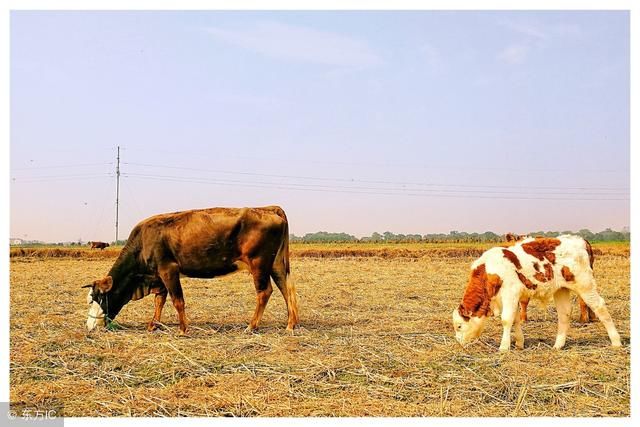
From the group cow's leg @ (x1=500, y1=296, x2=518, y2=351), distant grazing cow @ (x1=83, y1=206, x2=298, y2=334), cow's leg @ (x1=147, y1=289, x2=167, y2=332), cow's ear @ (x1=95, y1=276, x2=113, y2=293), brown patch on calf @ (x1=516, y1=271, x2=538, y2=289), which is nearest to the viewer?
cow's leg @ (x1=500, y1=296, x2=518, y2=351)

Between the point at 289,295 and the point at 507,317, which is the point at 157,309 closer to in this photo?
the point at 289,295

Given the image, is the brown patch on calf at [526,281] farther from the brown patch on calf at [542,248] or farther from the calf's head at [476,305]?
the brown patch on calf at [542,248]

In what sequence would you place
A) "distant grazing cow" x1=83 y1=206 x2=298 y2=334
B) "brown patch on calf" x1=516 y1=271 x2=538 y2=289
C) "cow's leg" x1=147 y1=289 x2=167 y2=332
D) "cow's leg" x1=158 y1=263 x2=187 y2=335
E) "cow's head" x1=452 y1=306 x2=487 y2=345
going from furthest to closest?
"distant grazing cow" x1=83 y1=206 x2=298 y2=334
"cow's leg" x1=147 y1=289 x2=167 y2=332
"cow's leg" x1=158 y1=263 x2=187 y2=335
"cow's head" x1=452 y1=306 x2=487 y2=345
"brown patch on calf" x1=516 y1=271 x2=538 y2=289

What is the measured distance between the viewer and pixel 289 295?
1063 cm

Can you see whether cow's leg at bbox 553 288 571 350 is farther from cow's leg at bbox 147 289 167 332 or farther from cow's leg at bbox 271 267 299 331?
cow's leg at bbox 147 289 167 332

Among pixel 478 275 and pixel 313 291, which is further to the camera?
pixel 313 291

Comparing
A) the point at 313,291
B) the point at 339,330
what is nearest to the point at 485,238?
the point at 313,291

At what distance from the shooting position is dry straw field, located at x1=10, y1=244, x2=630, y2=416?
6410mm

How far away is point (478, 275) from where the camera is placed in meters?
8.78

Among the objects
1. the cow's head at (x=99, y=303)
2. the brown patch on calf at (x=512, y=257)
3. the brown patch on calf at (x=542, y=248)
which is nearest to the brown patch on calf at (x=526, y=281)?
the brown patch on calf at (x=512, y=257)

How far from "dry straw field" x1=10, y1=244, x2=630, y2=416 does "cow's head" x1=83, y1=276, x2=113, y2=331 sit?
358 millimetres

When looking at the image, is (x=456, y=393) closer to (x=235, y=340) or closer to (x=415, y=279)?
(x=235, y=340)

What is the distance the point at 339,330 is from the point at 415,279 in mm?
9234

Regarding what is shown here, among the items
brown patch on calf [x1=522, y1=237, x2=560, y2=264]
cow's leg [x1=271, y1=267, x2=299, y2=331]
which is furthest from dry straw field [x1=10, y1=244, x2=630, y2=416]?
brown patch on calf [x1=522, y1=237, x2=560, y2=264]
